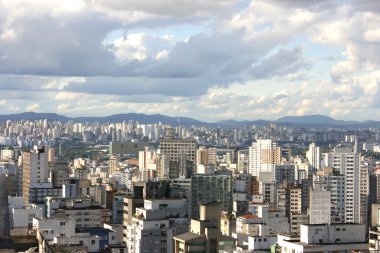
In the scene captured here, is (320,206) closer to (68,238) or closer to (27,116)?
(68,238)

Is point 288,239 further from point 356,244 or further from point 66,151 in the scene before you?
point 66,151

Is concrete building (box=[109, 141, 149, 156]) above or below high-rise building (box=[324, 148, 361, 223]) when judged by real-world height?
above

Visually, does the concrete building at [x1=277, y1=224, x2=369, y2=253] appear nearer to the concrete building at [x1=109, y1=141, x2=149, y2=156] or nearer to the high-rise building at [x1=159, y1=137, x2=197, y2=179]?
the high-rise building at [x1=159, y1=137, x2=197, y2=179]

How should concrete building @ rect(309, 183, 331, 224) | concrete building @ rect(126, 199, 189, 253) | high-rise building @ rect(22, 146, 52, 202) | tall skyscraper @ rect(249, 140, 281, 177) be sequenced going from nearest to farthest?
1. concrete building @ rect(126, 199, 189, 253)
2. concrete building @ rect(309, 183, 331, 224)
3. high-rise building @ rect(22, 146, 52, 202)
4. tall skyscraper @ rect(249, 140, 281, 177)

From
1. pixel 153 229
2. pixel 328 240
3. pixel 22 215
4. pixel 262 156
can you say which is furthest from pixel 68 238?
pixel 262 156

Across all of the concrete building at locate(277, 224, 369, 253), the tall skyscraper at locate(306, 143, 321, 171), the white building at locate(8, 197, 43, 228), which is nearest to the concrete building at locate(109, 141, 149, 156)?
the tall skyscraper at locate(306, 143, 321, 171)

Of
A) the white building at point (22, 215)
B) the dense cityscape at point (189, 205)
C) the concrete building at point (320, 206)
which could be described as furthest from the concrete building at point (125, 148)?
the white building at point (22, 215)

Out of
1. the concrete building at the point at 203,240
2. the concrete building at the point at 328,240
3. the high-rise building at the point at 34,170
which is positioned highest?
the high-rise building at the point at 34,170

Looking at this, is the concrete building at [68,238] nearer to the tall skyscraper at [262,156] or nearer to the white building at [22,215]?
the white building at [22,215]

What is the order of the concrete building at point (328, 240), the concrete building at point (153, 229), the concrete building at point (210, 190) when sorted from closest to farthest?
1. the concrete building at point (328, 240)
2. the concrete building at point (153, 229)
3. the concrete building at point (210, 190)
